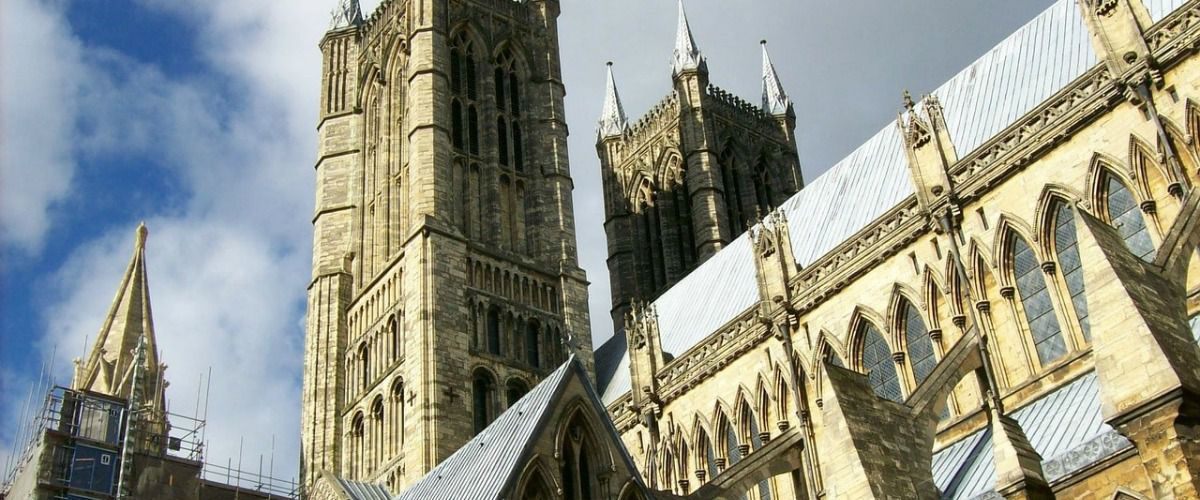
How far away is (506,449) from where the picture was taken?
1845cm

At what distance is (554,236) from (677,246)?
859 centimetres

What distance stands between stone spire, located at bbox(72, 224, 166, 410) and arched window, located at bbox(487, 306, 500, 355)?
8756 mm

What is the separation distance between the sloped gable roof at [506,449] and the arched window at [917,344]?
7.53 metres

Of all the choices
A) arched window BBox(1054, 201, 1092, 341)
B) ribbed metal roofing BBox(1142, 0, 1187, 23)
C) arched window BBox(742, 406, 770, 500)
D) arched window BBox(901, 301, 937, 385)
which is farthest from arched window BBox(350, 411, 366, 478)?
ribbed metal roofing BBox(1142, 0, 1187, 23)

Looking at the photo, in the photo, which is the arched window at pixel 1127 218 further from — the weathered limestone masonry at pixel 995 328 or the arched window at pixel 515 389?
the arched window at pixel 515 389

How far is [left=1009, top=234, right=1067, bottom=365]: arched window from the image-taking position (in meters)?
21.3

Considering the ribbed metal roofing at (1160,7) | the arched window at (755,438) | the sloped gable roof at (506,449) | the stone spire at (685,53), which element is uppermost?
the stone spire at (685,53)

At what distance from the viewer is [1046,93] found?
23.5m

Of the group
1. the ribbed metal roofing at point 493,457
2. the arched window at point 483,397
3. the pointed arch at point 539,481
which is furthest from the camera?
the arched window at point 483,397

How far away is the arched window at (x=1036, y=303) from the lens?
69.8 ft

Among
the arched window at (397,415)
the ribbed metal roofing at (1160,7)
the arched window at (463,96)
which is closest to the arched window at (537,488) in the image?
the ribbed metal roofing at (1160,7)

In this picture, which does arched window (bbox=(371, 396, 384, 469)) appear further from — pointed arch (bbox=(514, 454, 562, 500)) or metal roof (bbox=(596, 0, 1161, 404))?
pointed arch (bbox=(514, 454, 562, 500))

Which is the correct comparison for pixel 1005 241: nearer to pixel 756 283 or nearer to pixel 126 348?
pixel 756 283

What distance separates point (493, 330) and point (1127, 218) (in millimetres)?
17322
